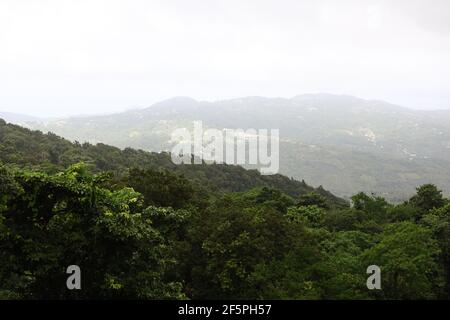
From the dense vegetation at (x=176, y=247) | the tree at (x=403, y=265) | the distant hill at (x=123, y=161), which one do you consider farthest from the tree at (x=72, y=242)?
the distant hill at (x=123, y=161)

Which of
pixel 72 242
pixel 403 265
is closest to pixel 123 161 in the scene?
pixel 403 265

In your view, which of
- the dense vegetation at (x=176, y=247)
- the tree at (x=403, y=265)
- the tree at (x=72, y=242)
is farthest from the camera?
the tree at (x=403, y=265)

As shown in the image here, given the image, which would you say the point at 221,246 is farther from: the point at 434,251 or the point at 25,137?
the point at 25,137

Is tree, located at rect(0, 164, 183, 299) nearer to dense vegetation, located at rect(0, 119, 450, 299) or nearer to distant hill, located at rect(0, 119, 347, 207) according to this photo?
dense vegetation, located at rect(0, 119, 450, 299)

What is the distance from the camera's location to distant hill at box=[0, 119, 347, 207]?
69312 mm

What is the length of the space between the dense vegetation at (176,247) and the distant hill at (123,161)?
131ft

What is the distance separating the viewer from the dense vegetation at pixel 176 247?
12.8m

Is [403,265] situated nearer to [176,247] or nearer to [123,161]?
[176,247]

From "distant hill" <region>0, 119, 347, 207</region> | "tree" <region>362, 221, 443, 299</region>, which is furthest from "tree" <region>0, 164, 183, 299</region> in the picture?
"distant hill" <region>0, 119, 347, 207</region>

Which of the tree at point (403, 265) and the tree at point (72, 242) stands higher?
the tree at point (72, 242)

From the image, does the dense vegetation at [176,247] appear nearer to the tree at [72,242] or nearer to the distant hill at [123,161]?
the tree at [72,242]

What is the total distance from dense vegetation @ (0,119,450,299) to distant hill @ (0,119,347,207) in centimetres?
4006

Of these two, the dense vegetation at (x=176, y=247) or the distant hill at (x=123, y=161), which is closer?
the dense vegetation at (x=176, y=247)

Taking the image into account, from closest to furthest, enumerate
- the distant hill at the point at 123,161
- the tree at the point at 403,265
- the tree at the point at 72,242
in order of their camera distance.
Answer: the tree at the point at 72,242, the tree at the point at 403,265, the distant hill at the point at 123,161
